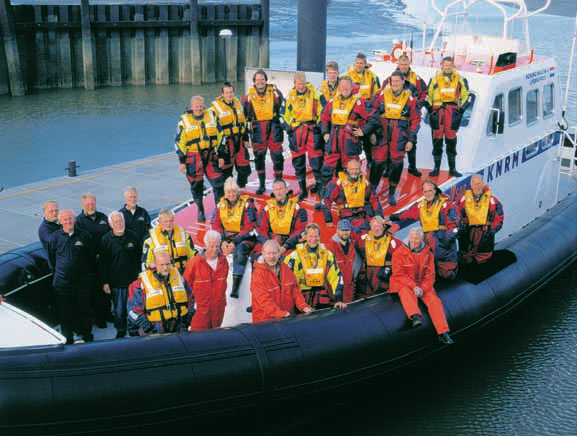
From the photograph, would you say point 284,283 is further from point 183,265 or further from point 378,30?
point 378,30

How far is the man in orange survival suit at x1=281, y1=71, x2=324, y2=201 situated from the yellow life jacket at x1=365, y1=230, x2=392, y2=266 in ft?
4.68

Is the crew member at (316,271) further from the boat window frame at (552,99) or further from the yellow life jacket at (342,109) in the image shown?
the boat window frame at (552,99)

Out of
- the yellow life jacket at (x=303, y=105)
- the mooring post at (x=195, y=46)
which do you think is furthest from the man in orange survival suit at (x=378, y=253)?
the mooring post at (x=195, y=46)

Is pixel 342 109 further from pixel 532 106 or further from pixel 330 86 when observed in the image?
pixel 532 106

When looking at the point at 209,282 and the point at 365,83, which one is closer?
the point at 209,282

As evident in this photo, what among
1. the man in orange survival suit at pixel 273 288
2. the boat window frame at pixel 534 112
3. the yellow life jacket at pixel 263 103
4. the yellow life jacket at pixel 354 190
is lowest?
the man in orange survival suit at pixel 273 288

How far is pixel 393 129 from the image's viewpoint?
727cm

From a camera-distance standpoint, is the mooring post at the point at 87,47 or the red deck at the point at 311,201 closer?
the red deck at the point at 311,201

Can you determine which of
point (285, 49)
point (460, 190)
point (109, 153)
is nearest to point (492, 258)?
point (460, 190)

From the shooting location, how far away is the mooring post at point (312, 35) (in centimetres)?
1194

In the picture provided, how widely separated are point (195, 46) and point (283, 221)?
1577 centimetres

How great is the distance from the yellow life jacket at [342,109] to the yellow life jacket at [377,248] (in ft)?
4.35

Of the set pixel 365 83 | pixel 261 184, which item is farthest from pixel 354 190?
pixel 365 83

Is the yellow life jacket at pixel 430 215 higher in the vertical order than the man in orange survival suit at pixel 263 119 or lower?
lower
